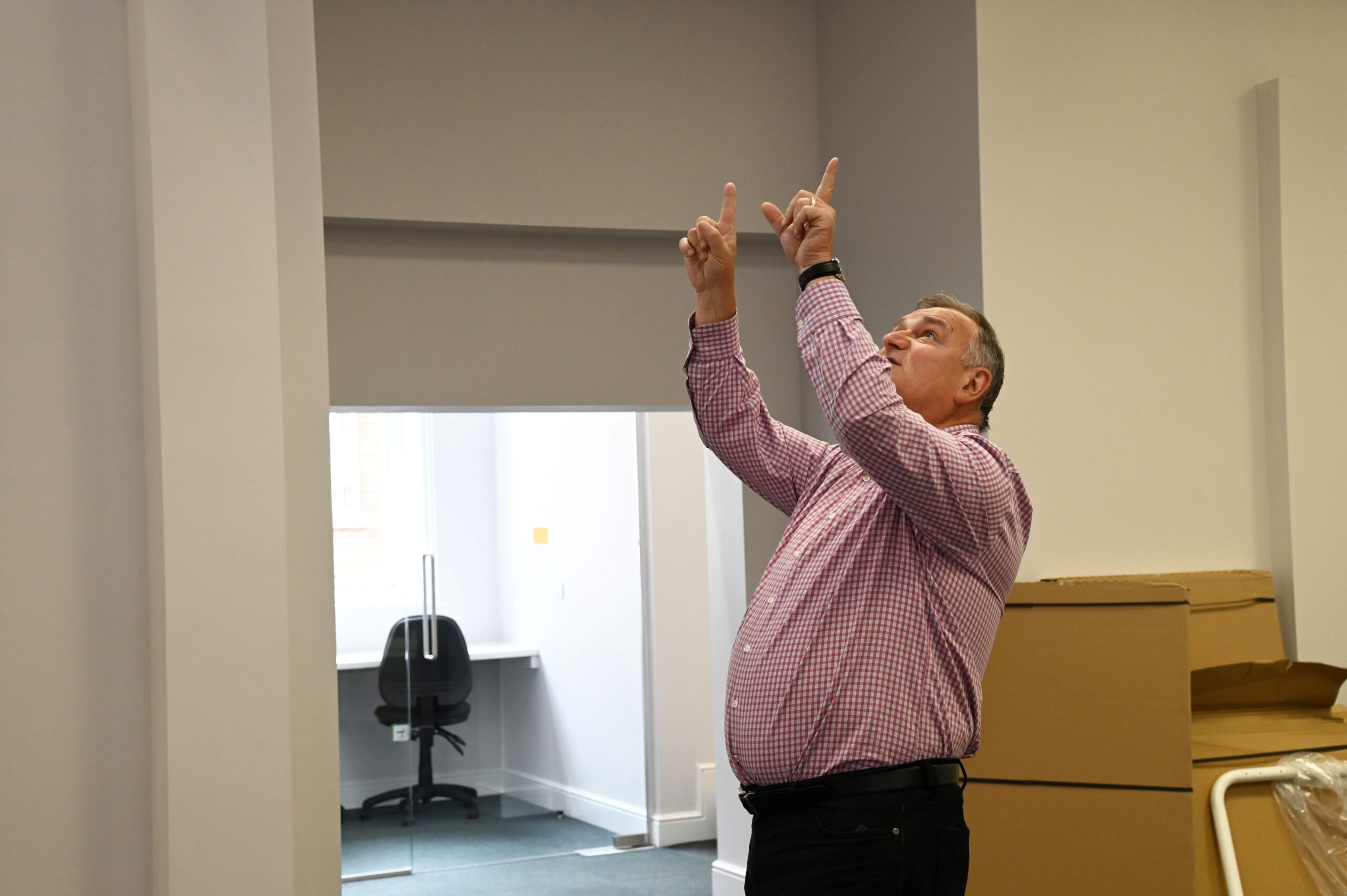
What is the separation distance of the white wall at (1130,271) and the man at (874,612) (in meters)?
1.38

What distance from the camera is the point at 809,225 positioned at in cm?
158

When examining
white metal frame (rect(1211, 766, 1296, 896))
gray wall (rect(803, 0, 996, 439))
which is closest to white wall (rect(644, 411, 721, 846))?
gray wall (rect(803, 0, 996, 439))

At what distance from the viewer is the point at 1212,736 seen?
270cm

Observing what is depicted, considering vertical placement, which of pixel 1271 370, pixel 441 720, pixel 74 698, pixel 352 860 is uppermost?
pixel 1271 370

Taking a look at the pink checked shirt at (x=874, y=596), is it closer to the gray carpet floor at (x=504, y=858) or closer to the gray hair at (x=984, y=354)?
the gray hair at (x=984, y=354)

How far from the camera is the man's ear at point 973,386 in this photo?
175 centimetres

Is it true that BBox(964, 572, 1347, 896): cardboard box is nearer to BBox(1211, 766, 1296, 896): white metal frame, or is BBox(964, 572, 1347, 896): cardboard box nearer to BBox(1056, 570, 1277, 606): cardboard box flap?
BBox(1211, 766, 1296, 896): white metal frame

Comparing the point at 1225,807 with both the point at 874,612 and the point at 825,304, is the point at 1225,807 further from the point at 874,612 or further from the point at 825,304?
the point at 825,304

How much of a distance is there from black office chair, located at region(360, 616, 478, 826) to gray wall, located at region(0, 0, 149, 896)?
11.0ft

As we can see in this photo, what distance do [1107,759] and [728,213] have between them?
1564 mm

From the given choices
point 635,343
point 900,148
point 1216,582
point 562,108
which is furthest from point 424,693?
point 1216,582

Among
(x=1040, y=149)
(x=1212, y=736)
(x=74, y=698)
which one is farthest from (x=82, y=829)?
(x=1040, y=149)

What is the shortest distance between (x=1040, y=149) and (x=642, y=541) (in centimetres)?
267

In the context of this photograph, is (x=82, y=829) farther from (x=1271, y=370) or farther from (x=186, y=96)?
(x=1271, y=370)
